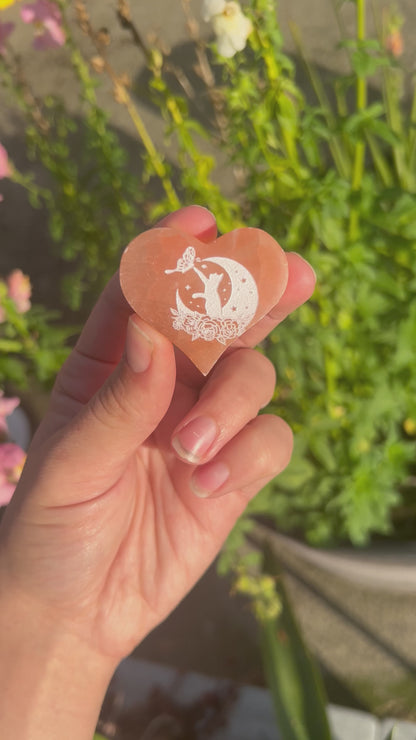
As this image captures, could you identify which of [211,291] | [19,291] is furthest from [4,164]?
[211,291]

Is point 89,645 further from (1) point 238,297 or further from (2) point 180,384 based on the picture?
(1) point 238,297

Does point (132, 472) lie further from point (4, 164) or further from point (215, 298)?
point (4, 164)

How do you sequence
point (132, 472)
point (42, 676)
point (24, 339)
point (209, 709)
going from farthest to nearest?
point (209, 709)
point (24, 339)
point (132, 472)
point (42, 676)

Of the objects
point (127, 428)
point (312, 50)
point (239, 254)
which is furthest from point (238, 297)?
point (312, 50)

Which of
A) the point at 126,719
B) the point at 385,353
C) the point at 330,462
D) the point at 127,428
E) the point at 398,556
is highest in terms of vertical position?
the point at 127,428

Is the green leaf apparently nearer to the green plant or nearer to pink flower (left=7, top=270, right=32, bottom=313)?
the green plant

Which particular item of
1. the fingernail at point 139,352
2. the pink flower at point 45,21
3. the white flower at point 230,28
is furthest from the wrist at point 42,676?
the pink flower at point 45,21

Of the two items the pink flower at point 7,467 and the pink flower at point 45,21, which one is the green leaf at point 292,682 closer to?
the pink flower at point 7,467
